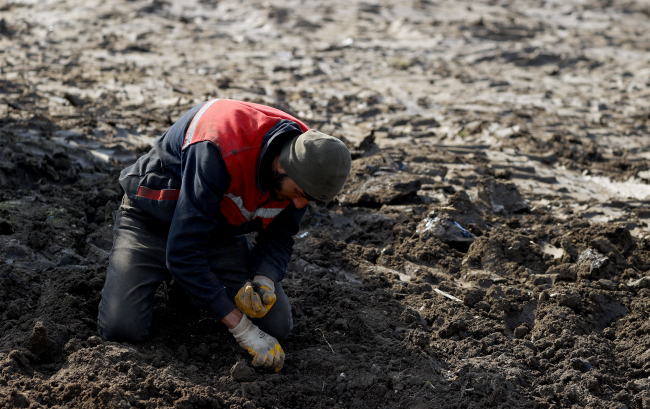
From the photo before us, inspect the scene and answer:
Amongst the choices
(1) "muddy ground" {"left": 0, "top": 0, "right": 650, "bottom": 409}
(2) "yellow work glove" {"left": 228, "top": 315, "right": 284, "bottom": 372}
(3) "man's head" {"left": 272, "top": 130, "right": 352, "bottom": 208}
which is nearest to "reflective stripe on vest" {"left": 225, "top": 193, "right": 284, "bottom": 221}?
(3) "man's head" {"left": 272, "top": 130, "right": 352, "bottom": 208}

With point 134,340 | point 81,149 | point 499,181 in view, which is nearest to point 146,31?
point 81,149

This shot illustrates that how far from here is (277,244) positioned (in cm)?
309

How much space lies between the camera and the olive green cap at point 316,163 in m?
2.41

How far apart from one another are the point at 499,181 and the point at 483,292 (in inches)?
64.7

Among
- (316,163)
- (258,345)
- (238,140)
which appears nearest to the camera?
(316,163)

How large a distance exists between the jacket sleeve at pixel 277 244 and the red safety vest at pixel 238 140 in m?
0.22

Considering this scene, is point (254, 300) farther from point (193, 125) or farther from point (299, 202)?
point (193, 125)

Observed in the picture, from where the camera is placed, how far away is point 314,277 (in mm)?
3695

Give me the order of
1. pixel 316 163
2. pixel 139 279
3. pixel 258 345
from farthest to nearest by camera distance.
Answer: pixel 139 279, pixel 258 345, pixel 316 163

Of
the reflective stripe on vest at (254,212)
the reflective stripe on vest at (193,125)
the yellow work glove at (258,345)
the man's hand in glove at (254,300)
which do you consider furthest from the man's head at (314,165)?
the yellow work glove at (258,345)

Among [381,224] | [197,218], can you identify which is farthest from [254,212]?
[381,224]

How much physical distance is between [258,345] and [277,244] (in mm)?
611

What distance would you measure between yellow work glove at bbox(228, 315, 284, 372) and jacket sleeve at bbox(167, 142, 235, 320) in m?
0.20

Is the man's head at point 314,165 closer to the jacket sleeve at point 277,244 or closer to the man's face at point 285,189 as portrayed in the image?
the man's face at point 285,189
